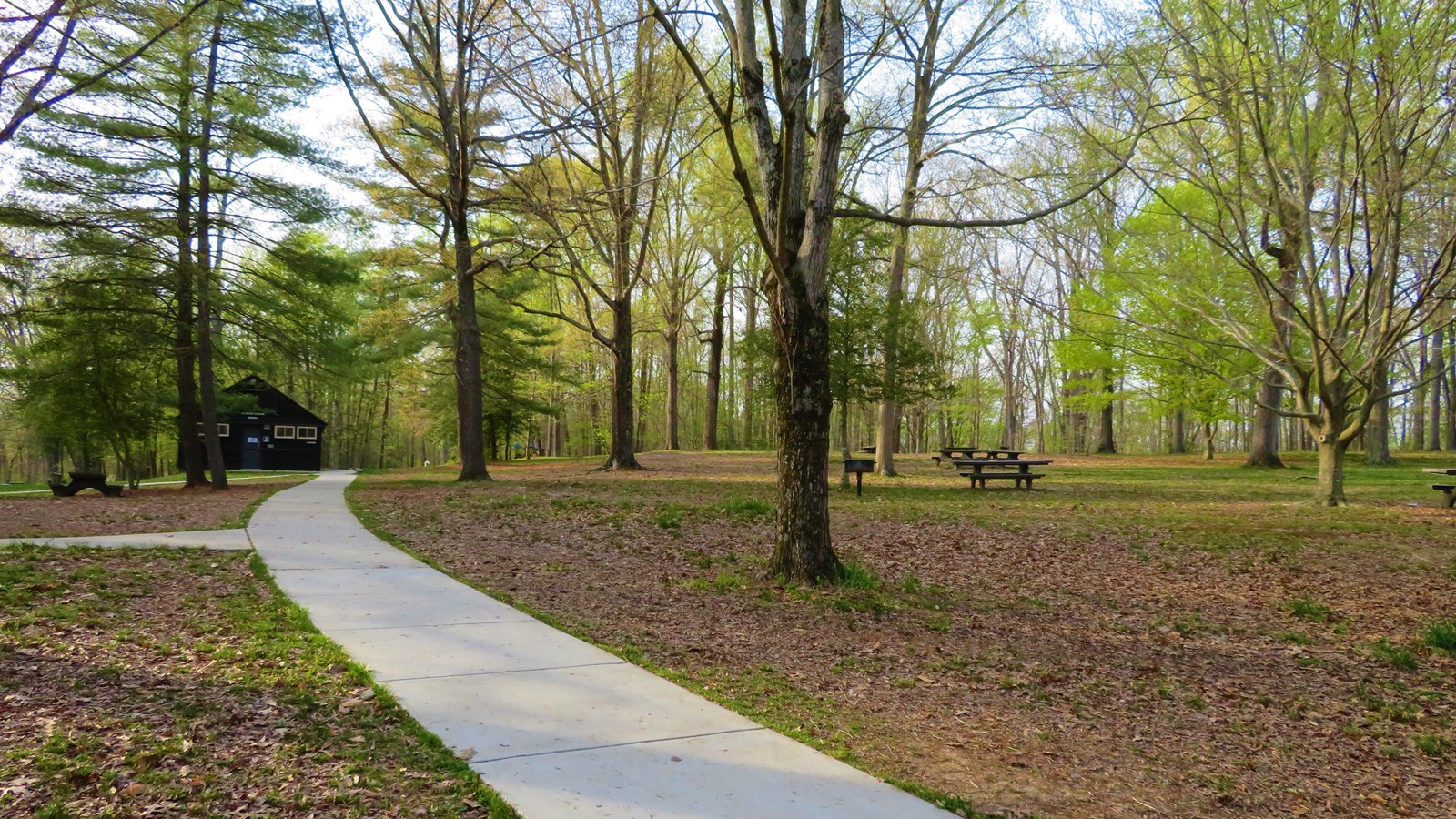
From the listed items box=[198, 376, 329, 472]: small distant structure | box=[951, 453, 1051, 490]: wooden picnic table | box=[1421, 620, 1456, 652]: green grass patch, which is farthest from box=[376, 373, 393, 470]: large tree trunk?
box=[1421, 620, 1456, 652]: green grass patch

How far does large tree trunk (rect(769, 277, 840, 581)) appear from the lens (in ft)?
24.1

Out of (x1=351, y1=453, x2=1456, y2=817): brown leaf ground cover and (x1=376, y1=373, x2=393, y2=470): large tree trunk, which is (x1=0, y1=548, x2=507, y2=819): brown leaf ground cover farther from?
(x1=376, y1=373, x2=393, y2=470): large tree trunk

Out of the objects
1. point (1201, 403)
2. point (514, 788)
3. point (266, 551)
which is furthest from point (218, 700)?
point (1201, 403)

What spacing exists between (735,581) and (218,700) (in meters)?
4.48

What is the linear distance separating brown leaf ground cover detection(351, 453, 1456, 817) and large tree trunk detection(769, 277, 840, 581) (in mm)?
328

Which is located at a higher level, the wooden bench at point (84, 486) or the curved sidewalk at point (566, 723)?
the wooden bench at point (84, 486)

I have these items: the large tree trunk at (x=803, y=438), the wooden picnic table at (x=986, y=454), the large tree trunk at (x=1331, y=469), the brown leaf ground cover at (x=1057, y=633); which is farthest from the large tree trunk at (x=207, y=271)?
the large tree trunk at (x=1331, y=469)

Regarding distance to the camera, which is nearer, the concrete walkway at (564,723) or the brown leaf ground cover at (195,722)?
the brown leaf ground cover at (195,722)

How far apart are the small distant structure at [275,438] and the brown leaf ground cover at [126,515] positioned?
2327 centimetres

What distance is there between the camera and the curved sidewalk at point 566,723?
130 inches

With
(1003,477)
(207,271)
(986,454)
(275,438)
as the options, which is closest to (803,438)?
(1003,477)

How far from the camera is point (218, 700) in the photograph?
4086 millimetres

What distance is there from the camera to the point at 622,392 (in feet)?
70.5

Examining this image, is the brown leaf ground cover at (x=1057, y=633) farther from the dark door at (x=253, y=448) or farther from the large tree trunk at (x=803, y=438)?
the dark door at (x=253, y=448)
